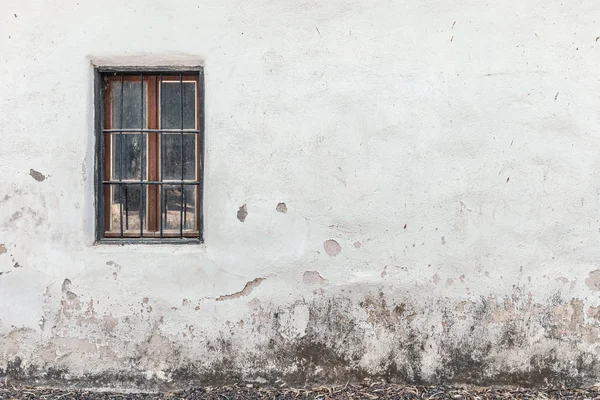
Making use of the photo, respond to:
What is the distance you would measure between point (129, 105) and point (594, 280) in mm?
3390

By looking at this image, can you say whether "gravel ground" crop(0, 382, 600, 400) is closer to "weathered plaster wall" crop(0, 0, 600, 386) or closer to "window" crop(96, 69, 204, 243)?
"weathered plaster wall" crop(0, 0, 600, 386)

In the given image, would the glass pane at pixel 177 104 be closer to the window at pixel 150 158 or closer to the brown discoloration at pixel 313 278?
the window at pixel 150 158

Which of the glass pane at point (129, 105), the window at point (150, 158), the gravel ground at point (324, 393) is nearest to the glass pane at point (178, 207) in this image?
the window at point (150, 158)

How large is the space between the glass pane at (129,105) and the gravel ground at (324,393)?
184 centimetres

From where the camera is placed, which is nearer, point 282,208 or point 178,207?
point 282,208

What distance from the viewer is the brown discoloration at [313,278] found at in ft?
11.1

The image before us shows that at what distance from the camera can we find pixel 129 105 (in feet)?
11.5

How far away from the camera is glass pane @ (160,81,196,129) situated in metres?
3.47

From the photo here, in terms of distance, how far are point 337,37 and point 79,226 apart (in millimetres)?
2132

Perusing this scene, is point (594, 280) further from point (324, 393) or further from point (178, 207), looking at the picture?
point (178, 207)

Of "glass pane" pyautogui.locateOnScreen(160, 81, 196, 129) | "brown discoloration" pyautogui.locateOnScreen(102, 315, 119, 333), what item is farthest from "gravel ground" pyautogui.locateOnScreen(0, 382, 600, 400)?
"glass pane" pyautogui.locateOnScreen(160, 81, 196, 129)

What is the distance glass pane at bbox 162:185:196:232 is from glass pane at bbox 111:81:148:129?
1.64 feet

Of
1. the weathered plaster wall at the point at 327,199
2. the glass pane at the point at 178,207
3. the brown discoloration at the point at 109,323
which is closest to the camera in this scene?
the weathered plaster wall at the point at 327,199

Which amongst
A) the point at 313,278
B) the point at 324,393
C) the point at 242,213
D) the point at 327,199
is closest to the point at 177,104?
the point at 242,213
